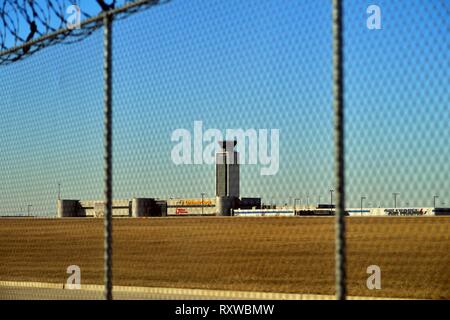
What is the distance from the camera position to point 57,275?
54.7 feet

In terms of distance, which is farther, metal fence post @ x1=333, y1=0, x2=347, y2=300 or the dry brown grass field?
the dry brown grass field

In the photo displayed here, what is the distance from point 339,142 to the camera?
4.97 metres

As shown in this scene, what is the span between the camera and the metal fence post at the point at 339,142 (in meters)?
4.93

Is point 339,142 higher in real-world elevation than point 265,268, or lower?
higher

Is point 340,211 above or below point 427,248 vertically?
above

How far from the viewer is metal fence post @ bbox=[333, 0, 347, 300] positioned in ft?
Result: 16.2

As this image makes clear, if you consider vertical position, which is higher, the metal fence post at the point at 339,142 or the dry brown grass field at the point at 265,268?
the metal fence post at the point at 339,142

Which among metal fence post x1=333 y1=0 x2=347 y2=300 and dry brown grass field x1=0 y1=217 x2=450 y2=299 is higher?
metal fence post x1=333 y1=0 x2=347 y2=300

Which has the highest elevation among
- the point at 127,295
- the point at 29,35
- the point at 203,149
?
the point at 29,35

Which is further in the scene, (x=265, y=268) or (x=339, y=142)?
(x=265, y=268)

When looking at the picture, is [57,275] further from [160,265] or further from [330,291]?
[330,291]

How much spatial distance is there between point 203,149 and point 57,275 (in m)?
11.5

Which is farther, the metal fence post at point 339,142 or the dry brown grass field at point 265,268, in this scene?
the dry brown grass field at point 265,268
